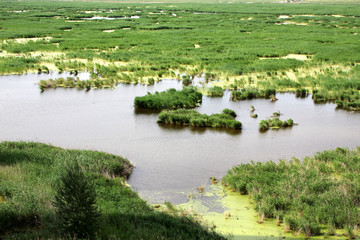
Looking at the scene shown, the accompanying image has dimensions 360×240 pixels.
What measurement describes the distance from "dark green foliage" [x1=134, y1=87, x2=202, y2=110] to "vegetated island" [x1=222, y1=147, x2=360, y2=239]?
408 inches

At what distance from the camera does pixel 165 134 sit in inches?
888

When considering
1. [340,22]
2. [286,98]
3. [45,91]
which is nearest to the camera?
[286,98]

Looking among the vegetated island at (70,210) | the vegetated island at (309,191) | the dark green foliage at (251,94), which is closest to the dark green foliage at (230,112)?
the dark green foliage at (251,94)

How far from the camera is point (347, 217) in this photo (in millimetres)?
12117

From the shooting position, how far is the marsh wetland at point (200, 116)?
1350 centimetres

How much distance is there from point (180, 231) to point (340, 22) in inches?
3051

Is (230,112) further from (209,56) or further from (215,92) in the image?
(209,56)

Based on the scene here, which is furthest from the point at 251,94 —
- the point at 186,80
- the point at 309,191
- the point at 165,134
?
the point at 309,191

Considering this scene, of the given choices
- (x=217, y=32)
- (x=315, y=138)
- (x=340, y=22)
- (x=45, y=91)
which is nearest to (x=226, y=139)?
(x=315, y=138)

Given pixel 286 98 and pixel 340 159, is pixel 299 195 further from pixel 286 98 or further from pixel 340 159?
pixel 286 98

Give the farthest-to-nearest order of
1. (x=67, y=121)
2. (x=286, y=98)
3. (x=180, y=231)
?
(x=286, y=98) < (x=67, y=121) < (x=180, y=231)

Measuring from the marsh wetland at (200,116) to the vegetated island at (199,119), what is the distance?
0.07 meters

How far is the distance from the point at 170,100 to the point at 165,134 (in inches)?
193

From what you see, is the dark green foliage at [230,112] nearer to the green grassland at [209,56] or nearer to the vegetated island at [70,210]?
the green grassland at [209,56]
